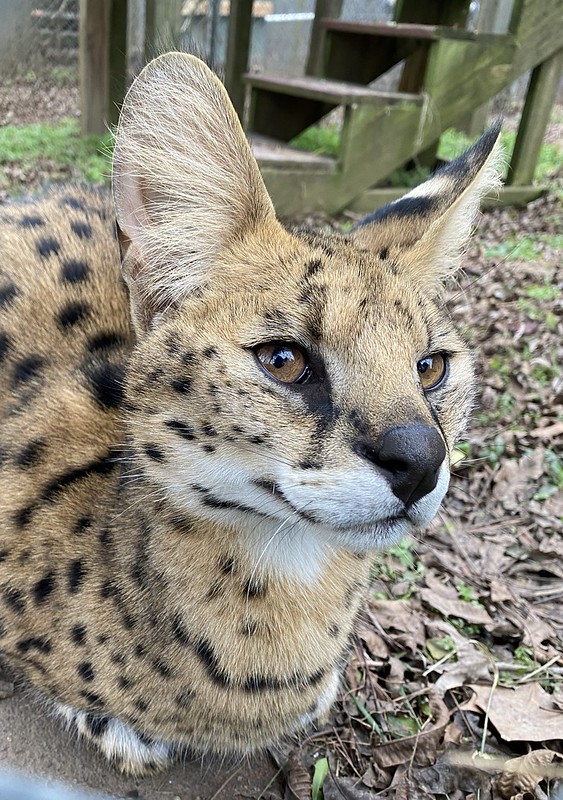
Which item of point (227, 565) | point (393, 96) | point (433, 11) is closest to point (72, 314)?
point (227, 565)

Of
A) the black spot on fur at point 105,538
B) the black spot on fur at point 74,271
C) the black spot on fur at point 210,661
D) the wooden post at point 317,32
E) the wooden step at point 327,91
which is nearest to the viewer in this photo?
the black spot on fur at point 210,661

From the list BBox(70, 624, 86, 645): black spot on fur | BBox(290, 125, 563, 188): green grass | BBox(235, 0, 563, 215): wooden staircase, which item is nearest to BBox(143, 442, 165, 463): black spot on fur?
BBox(70, 624, 86, 645): black spot on fur

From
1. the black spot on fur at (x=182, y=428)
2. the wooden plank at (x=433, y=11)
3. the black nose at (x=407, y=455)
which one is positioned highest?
the wooden plank at (x=433, y=11)

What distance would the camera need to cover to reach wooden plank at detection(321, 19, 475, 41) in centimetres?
588

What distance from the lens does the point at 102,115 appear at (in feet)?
20.3

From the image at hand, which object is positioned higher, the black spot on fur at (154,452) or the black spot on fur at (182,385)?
the black spot on fur at (182,385)

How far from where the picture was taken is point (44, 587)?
2.14 meters

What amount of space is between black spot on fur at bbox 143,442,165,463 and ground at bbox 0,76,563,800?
1.10m

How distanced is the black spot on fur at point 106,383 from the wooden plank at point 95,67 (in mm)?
4096

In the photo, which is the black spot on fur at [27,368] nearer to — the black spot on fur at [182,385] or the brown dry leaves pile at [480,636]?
the black spot on fur at [182,385]

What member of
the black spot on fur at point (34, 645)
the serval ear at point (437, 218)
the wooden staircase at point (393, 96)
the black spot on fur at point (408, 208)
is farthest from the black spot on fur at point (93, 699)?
the wooden staircase at point (393, 96)

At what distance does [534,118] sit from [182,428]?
6.56 metres

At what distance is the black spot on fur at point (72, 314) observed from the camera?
2506mm

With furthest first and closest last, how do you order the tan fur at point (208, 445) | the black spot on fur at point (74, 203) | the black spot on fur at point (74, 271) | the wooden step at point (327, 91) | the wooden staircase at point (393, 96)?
1. the wooden staircase at point (393, 96)
2. the wooden step at point (327, 91)
3. the black spot on fur at point (74, 203)
4. the black spot on fur at point (74, 271)
5. the tan fur at point (208, 445)
